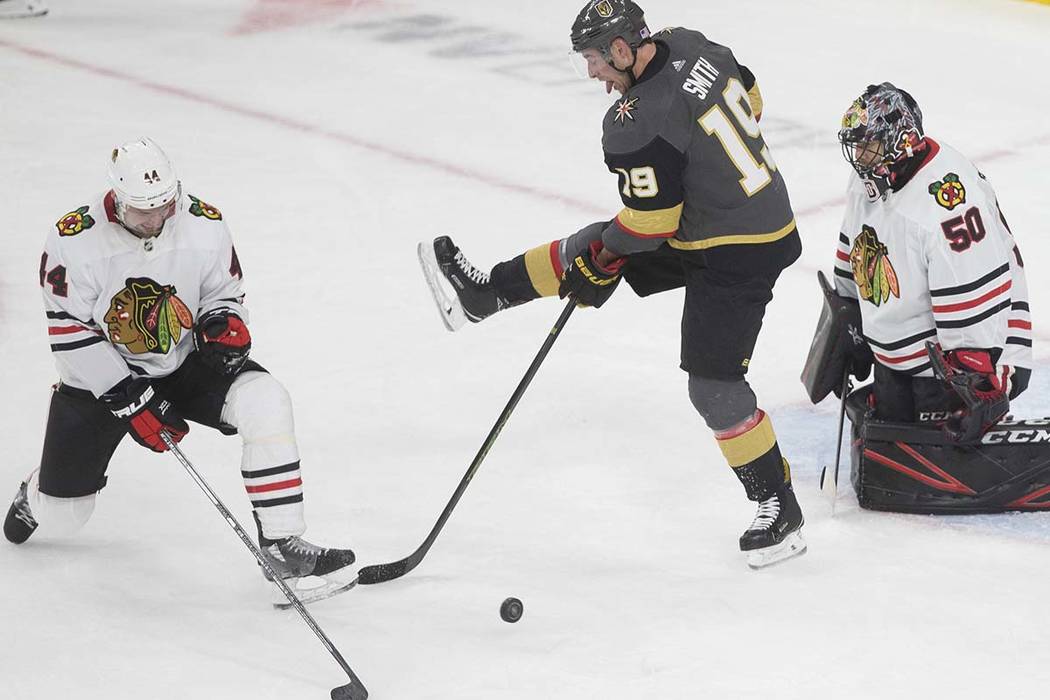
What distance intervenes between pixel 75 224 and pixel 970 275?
190cm

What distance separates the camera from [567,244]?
362 centimetres

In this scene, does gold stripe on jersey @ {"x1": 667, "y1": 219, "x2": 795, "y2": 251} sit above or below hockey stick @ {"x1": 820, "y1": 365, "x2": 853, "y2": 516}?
above

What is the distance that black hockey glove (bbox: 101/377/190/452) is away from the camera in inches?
125

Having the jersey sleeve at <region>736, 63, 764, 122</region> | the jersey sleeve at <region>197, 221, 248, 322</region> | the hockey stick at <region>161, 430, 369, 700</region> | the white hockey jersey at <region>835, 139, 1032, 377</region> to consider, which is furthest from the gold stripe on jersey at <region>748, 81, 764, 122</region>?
the hockey stick at <region>161, 430, 369, 700</region>

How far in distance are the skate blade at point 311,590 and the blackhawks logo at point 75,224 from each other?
85 cm

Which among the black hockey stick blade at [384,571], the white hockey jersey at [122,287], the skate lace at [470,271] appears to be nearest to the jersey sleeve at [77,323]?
the white hockey jersey at [122,287]

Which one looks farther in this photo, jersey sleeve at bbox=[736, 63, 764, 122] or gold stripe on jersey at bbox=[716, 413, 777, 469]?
jersey sleeve at bbox=[736, 63, 764, 122]

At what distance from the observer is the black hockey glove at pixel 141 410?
10.4 ft

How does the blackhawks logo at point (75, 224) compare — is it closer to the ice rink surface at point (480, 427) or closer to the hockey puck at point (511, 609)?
the ice rink surface at point (480, 427)

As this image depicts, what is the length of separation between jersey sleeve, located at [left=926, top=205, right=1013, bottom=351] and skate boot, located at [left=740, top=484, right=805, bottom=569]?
1.73ft

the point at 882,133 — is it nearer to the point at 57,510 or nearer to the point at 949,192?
the point at 949,192

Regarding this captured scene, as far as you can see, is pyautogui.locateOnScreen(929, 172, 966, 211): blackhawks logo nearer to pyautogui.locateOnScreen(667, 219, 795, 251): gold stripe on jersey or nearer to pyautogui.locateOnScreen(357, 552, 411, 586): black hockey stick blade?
pyautogui.locateOnScreen(667, 219, 795, 251): gold stripe on jersey

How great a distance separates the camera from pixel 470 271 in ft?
12.4

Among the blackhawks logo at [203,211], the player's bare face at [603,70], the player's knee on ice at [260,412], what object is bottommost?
the player's knee on ice at [260,412]
